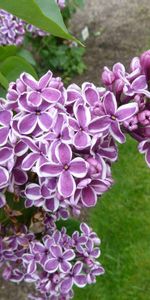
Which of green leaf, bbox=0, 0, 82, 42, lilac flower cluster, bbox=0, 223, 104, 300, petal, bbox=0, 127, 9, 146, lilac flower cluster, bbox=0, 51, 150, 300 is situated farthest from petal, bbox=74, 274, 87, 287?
green leaf, bbox=0, 0, 82, 42

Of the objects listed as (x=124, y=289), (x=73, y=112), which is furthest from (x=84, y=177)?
(x=124, y=289)

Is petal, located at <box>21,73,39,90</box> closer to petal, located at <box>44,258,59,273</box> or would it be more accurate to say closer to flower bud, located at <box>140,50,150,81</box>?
flower bud, located at <box>140,50,150,81</box>

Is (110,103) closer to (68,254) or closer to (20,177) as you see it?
(20,177)

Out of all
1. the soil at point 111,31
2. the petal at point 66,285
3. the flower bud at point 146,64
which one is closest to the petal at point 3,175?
the flower bud at point 146,64

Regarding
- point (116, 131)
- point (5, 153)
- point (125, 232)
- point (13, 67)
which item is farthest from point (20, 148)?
point (125, 232)

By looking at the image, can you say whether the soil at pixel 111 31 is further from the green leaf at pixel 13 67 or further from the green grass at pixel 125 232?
the green leaf at pixel 13 67
